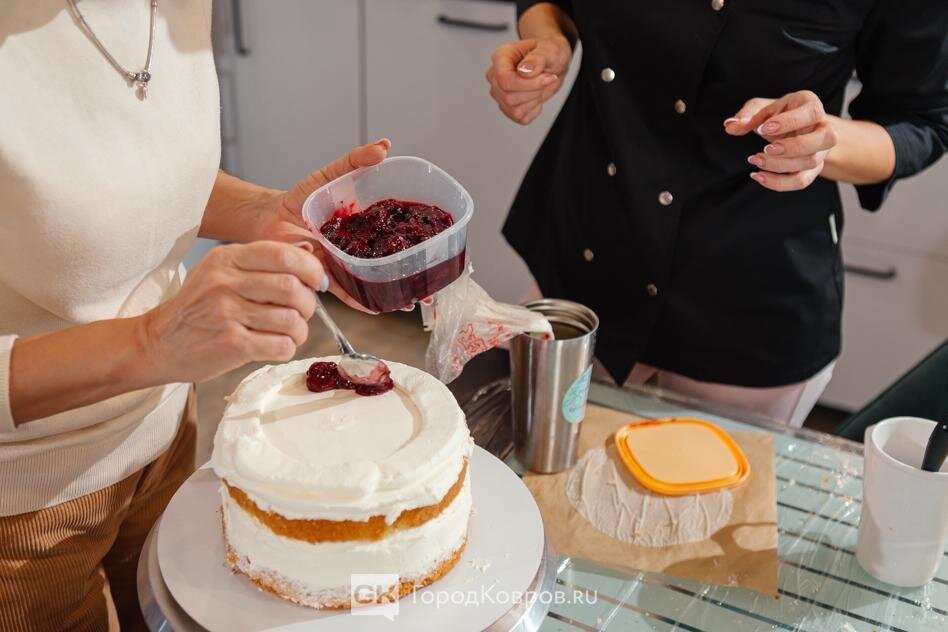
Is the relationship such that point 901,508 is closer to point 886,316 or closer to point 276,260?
point 276,260

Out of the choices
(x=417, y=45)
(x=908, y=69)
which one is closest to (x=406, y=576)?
(x=908, y=69)

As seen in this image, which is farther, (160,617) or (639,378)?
(639,378)

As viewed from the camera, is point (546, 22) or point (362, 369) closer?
point (362, 369)

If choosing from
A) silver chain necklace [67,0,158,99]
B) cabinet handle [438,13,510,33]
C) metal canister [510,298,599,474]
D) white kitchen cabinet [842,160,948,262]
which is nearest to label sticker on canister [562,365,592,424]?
metal canister [510,298,599,474]

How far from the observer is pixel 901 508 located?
108cm

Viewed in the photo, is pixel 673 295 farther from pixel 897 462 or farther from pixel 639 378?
pixel 897 462

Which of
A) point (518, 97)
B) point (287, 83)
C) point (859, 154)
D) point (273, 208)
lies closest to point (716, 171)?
point (859, 154)

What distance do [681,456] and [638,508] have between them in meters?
0.12

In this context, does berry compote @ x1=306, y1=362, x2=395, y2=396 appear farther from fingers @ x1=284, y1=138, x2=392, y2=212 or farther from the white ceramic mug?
the white ceramic mug

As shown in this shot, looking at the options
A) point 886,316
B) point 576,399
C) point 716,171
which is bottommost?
point 886,316

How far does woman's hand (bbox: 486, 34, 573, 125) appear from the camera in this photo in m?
1.42

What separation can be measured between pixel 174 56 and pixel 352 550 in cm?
60

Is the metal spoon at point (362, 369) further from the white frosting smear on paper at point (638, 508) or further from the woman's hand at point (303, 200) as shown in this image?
the white frosting smear on paper at point (638, 508)

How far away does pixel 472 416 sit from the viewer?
1.38 meters
